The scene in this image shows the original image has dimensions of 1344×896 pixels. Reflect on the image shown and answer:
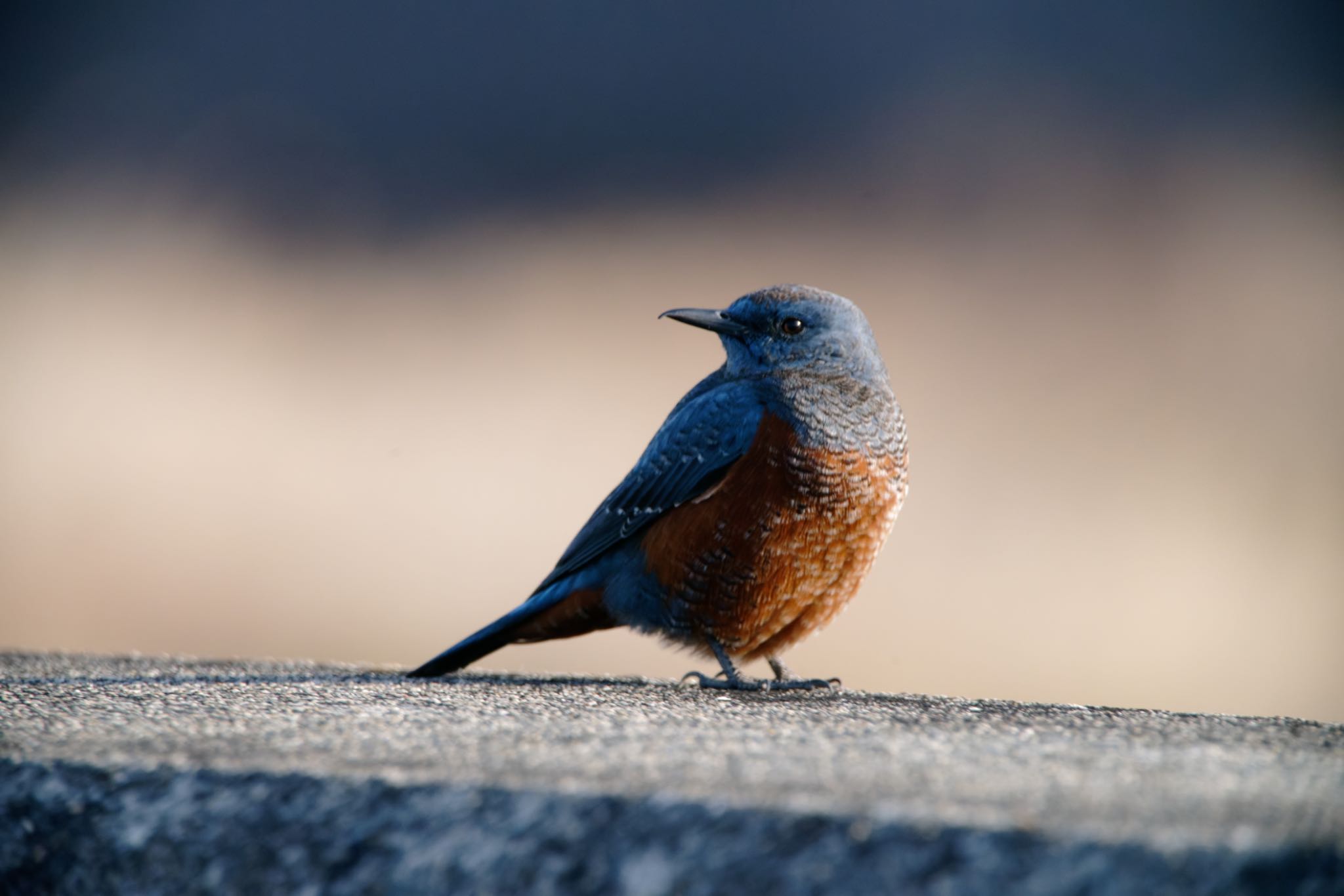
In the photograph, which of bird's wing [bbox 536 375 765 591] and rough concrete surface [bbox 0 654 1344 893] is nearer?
rough concrete surface [bbox 0 654 1344 893]

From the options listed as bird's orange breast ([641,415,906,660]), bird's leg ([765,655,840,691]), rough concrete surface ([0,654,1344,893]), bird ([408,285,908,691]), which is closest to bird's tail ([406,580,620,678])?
bird ([408,285,908,691])

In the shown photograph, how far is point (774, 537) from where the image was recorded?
8.38ft

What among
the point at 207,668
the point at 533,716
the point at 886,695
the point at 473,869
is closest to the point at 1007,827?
the point at 473,869

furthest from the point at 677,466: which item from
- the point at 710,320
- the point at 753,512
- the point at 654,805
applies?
the point at 654,805

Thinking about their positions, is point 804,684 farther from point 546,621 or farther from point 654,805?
point 654,805

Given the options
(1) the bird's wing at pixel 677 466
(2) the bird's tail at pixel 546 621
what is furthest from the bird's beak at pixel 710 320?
(2) the bird's tail at pixel 546 621

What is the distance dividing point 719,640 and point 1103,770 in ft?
4.91

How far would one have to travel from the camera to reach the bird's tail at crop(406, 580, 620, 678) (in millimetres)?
2789

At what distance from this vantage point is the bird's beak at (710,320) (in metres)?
3.04

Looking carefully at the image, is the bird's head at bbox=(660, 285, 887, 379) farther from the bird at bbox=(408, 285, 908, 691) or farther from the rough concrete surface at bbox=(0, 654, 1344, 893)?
the rough concrete surface at bbox=(0, 654, 1344, 893)

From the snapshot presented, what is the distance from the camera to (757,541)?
8.39 ft

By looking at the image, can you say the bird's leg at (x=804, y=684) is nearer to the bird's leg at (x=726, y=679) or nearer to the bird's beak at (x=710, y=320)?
the bird's leg at (x=726, y=679)

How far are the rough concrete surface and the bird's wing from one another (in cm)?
108

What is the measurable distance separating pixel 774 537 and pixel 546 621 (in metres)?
0.67
